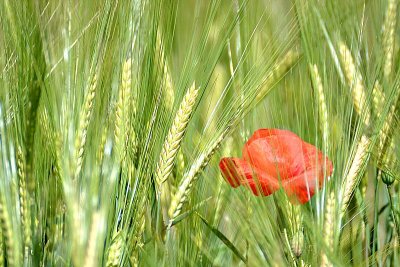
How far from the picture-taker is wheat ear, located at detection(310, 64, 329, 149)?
0.89 metres

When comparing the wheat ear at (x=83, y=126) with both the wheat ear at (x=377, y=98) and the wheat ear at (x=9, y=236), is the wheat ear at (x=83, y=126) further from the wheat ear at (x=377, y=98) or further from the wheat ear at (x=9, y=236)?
the wheat ear at (x=377, y=98)

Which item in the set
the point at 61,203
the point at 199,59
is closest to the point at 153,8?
the point at 199,59

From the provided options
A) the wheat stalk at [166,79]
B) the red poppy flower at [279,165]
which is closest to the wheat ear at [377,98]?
the red poppy flower at [279,165]

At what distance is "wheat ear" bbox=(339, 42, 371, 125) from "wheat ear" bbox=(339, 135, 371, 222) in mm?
53

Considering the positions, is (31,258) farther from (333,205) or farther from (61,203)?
(333,205)

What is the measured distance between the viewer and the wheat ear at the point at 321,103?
0.89 m

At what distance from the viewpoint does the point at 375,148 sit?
→ 95cm

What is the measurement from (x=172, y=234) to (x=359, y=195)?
22cm

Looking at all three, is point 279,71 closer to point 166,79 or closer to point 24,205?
point 166,79

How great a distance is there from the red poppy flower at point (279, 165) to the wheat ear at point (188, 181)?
17mm

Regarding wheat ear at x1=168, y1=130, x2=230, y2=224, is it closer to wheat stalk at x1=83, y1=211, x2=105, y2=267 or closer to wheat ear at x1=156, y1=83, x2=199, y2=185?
wheat ear at x1=156, y1=83, x2=199, y2=185

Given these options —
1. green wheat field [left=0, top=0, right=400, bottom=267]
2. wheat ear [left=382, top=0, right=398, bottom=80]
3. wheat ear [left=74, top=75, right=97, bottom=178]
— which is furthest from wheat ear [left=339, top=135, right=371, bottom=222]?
wheat ear [left=74, top=75, right=97, bottom=178]

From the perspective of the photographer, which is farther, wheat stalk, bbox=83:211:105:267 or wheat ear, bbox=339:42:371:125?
wheat ear, bbox=339:42:371:125

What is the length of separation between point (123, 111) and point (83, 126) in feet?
0.13
